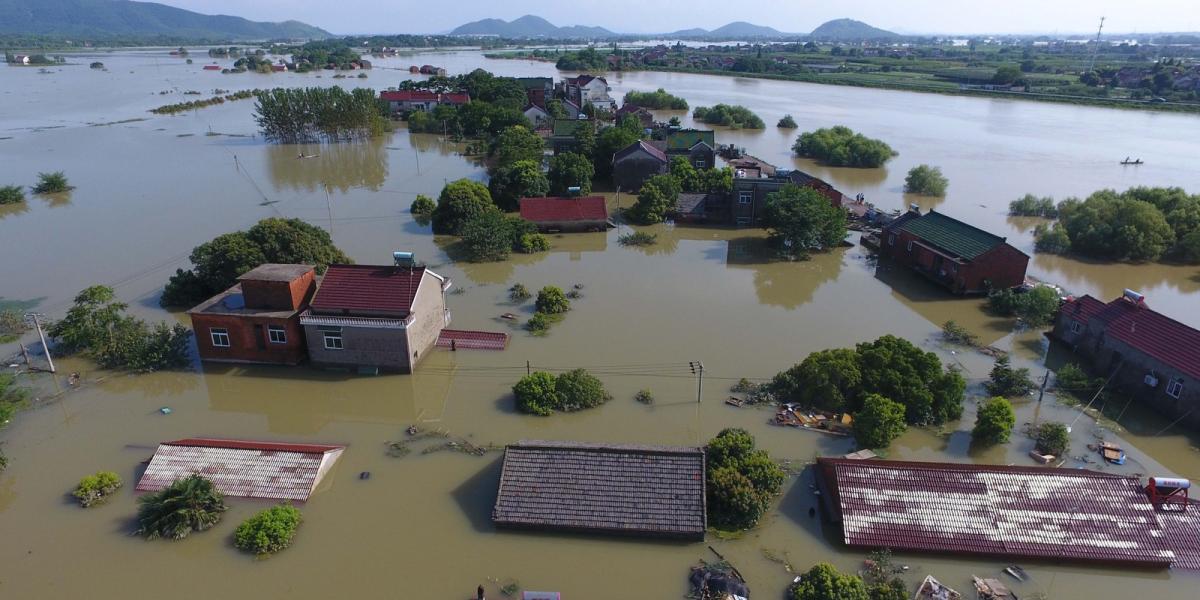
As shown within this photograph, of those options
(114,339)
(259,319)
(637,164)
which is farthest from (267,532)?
(637,164)

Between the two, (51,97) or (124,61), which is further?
(124,61)

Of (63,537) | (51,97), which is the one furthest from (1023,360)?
(51,97)

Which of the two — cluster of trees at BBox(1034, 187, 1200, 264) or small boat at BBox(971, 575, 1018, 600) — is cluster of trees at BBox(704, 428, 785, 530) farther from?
cluster of trees at BBox(1034, 187, 1200, 264)

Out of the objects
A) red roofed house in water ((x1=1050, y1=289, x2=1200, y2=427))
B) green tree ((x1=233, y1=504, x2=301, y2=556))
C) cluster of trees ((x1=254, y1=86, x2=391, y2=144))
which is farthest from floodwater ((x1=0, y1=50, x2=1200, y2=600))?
cluster of trees ((x1=254, y1=86, x2=391, y2=144))

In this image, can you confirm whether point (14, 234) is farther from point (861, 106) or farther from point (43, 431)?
point (861, 106)

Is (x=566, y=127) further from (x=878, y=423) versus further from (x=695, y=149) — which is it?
(x=878, y=423)

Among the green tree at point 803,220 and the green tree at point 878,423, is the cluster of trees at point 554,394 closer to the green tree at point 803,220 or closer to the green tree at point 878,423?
the green tree at point 878,423
